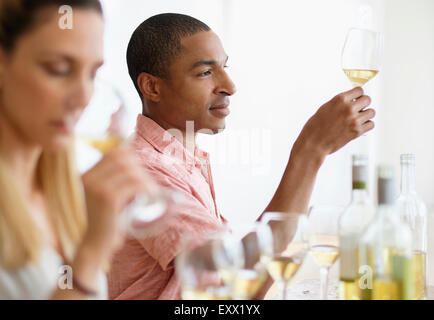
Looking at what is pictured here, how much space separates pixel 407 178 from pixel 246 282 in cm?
57

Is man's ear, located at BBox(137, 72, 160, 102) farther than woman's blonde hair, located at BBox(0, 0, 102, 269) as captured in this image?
Yes

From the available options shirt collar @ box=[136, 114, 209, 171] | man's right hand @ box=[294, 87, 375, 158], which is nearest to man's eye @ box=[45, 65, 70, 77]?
man's right hand @ box=[294, 87, 375, 158]

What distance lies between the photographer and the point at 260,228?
853 mm

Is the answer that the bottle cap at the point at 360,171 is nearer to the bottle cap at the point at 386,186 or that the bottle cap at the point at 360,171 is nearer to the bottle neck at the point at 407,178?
the bottle cap at the point at 386,186

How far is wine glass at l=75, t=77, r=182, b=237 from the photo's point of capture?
29.8 inches

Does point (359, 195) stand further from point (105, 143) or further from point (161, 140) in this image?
point (161, 140)

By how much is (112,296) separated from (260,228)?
671 millimetres

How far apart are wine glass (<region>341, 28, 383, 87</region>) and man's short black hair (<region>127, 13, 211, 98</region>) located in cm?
63

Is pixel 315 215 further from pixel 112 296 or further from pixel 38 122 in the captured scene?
pixel 112 296

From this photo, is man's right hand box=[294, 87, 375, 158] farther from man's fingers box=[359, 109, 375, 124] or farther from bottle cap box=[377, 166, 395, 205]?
bottle cap box=[377, 166, 395, 205]

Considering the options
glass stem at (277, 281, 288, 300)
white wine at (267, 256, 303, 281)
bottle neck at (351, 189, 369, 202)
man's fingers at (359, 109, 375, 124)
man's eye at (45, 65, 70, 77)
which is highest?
man's eye at (45, 65, 70, 77)

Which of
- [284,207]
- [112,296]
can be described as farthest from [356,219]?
A: [112,296]

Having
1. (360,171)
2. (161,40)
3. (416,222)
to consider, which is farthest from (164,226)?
(161,40)

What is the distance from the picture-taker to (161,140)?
5.22 ft
